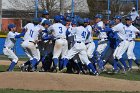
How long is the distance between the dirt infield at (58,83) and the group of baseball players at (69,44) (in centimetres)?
282

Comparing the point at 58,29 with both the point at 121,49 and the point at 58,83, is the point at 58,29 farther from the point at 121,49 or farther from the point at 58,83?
the point at 58,83

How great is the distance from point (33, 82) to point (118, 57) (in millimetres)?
5803

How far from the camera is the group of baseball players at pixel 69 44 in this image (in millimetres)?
15938

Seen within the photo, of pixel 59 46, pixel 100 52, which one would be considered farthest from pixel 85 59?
pixel 100 52

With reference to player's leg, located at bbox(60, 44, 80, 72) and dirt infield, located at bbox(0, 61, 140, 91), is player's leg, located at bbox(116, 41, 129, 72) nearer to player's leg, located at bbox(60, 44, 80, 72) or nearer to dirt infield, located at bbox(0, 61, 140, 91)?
player's leg, located at bbox(60, 44, 80, 72)

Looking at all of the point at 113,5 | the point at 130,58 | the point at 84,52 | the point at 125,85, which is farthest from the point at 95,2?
the point at 125,85

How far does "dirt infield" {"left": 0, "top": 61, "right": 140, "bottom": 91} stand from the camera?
12602mm

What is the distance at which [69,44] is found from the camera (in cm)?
1698

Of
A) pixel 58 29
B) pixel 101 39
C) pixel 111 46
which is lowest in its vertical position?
pixel 111 46

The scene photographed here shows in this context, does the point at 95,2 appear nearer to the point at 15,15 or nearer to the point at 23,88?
the point at 15,15

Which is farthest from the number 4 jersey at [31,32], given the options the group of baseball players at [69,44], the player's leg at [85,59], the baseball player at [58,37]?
the player's leg at [85,59]

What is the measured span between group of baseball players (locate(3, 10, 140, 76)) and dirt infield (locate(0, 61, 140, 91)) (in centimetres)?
282

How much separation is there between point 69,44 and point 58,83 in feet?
14.4

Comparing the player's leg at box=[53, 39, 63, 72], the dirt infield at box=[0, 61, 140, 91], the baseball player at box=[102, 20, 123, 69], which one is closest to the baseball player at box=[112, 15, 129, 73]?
the baseball player at box=[102, 20, 123, 69]
